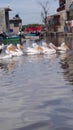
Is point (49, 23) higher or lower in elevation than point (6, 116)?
lower

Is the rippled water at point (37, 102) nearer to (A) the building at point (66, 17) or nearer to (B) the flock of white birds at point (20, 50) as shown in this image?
(B) the flock of white birds at point (20, 50)

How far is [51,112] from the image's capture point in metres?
9.52

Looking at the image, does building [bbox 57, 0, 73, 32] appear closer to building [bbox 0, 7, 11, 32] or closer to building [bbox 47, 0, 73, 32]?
building [bbox 47, 0, 73, 32]

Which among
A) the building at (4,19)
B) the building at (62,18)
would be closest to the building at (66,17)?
the building at (62,18)

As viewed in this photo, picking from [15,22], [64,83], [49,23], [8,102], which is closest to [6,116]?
[8,102]

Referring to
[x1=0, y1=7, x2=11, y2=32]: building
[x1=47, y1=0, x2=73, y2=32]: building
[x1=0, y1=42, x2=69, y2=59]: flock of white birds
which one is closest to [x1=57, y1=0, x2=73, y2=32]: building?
[x1=47, y1=0, x2=73, y2=32]: building

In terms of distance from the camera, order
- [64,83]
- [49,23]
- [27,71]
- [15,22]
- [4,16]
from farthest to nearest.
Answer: [49,23] < [15,22] < [4,16] < [27,71] < [64,83]

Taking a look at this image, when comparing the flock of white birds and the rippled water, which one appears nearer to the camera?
the rippled water

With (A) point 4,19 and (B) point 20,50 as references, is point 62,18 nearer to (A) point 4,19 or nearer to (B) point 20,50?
(A) point 4,19

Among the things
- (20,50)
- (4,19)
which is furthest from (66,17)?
(20,50)

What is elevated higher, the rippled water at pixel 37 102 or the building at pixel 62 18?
the rippled water at pixel 37 102

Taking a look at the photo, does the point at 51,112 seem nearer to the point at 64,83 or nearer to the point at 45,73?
the point at 64,83

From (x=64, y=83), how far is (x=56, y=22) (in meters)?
84.7

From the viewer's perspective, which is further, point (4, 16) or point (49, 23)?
point (49, 23)
